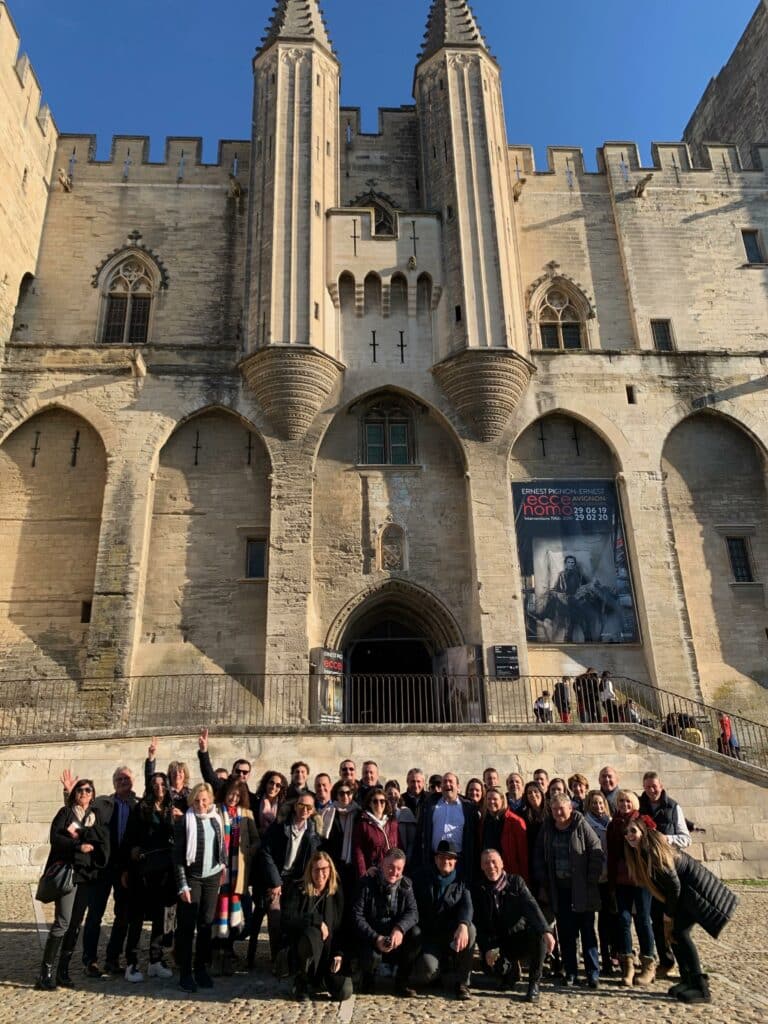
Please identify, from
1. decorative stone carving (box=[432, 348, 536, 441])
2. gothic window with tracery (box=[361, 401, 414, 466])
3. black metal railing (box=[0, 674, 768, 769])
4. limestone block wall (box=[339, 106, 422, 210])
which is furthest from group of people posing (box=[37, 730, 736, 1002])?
limestone block wall (box=[339, 106, 422, 210])

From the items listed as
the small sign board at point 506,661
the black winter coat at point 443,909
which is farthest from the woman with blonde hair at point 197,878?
the small sign board at point 506,661

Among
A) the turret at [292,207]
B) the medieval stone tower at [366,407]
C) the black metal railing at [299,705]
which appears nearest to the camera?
the black metal railing at [299,705]

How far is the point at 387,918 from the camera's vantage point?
523 centimetres

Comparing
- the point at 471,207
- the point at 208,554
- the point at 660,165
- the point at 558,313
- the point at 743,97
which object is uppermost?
the point at 743,97

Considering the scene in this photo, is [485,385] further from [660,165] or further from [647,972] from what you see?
[647,972]

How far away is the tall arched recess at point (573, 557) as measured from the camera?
15.8 meters

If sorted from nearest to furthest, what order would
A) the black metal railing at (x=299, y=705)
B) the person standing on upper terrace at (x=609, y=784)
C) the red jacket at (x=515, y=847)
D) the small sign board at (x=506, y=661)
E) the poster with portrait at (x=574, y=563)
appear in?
the red jacket at (x=515, y=847) → the person standing on upper terrace at (x=609, y=784) → the black metal railing at (x=299, y=705) → the small sign board at (x=506, y=661) → the poster with portrait at (x=574, y=563)

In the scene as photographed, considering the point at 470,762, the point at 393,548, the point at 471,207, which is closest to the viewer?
the point at 470,762

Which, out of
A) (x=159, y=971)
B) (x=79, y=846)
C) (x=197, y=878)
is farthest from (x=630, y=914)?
(x=79, y=846)

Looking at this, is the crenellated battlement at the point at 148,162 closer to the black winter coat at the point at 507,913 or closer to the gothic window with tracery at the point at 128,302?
the gothic window with tracery at the point at 128,302

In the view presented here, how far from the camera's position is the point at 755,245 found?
67.7 feet

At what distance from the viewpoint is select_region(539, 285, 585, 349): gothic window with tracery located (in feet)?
63.8

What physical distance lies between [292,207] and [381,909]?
16345mm

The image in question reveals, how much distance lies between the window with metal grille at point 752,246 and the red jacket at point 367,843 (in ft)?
65.1
